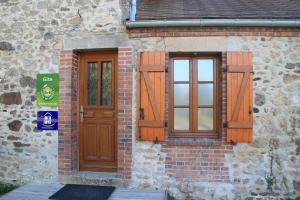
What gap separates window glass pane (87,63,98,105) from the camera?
18.4ft

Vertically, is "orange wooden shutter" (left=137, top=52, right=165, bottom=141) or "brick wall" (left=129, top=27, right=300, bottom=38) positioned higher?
"brick wall" (left=129, top=27, right=300, bottom=38)

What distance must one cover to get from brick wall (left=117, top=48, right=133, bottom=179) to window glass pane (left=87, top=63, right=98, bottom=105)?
621 mm

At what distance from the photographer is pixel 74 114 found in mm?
5520

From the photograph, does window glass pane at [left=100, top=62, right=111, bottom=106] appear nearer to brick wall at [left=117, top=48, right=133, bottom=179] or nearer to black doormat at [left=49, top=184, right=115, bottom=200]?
brick wall at [left=117, top=48, right=133, bottom=179]

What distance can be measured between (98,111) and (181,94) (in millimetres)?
1593

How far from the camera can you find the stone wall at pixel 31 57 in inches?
213

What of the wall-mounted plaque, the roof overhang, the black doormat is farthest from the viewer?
the wall-mounted plaque

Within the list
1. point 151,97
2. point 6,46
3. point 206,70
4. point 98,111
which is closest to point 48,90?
point 98,111

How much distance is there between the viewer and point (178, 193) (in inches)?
201

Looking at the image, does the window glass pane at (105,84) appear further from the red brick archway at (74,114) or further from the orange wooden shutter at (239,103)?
the orange wooden shutter at (239,103)

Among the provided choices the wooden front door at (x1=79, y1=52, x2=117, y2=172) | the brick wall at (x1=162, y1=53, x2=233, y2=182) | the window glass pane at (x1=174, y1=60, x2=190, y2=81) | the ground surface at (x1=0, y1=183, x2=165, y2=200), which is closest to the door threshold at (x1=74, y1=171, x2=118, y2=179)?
the wooden front door at (x1=79, y1=52, x2=117, y2=172)

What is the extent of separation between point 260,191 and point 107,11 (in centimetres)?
416

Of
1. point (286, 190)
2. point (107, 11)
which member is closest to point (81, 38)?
point (107, 11)

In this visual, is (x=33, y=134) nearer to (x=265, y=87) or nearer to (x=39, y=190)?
(x=39, y=190)
